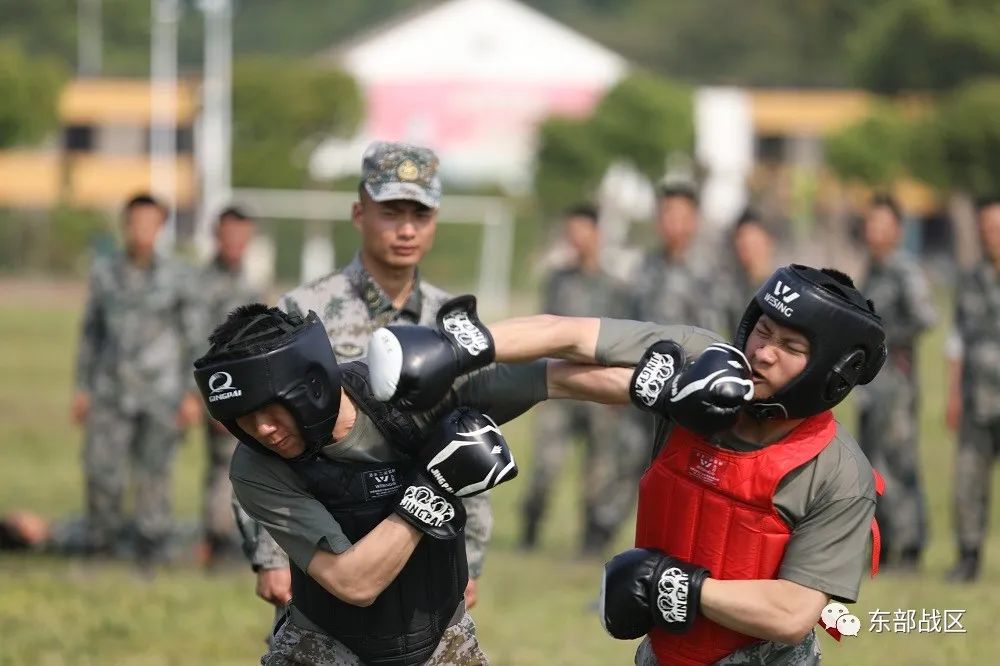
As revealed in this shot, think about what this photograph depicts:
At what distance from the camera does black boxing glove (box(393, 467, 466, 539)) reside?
4.92 m

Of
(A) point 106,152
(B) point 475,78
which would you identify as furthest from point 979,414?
(B) point 475,78

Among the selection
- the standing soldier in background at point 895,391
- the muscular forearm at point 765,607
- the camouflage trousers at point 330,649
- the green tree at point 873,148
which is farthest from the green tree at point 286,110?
the muscular forearm at point 765,607

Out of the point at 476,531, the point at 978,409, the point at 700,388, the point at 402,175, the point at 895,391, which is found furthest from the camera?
the point at 895,391

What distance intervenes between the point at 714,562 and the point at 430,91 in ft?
252

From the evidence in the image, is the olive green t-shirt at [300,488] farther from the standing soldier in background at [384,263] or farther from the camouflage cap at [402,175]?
the camouflage cap at [402,175]

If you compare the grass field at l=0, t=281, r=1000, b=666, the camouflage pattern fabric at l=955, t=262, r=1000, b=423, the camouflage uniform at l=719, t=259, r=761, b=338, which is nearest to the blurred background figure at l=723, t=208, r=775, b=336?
the camouflage uniform at l=719, t=259, r=761, b=338

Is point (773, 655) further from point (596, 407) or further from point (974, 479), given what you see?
point (596, 407)

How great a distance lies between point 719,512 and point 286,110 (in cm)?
6456

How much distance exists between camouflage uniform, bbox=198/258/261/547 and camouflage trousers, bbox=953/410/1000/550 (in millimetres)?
5329

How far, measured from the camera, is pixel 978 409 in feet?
39.3

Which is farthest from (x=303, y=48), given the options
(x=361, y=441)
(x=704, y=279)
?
(x=361, y=441)

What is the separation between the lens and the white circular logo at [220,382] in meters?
4.90

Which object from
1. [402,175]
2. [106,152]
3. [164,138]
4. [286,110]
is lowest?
[106,152]

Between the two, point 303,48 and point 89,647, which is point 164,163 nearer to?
point 303,48
